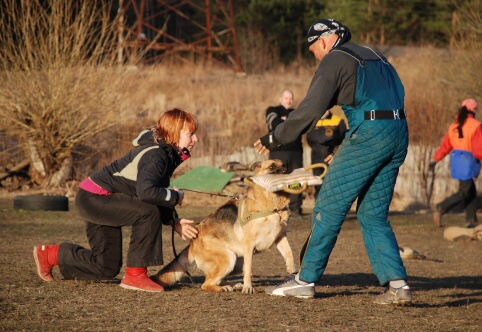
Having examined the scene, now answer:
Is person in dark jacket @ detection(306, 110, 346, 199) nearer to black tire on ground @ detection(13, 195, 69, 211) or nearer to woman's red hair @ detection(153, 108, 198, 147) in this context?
black tire on ground @ detection(13, 195, 69, 211)

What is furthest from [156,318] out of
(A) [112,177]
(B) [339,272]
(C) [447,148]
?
(C) [447,148]

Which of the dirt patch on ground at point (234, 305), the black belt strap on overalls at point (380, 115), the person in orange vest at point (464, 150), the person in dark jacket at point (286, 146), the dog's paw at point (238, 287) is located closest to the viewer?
the dirt patch on ground at point (234, 305)

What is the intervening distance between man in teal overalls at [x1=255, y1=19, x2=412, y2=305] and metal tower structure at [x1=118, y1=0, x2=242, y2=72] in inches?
860

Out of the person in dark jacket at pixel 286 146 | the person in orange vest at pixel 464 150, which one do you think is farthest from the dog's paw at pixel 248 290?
the person in orange vest at pixel 464 150

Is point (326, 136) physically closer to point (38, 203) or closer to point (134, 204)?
point (38, 203)

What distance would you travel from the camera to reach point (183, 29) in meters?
40.7

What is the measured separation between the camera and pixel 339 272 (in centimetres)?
846

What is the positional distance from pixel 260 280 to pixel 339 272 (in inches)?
61.7

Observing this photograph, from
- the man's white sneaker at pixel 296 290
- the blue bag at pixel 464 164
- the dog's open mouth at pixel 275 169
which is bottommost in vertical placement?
the man's white sneaker at pixel 296 290

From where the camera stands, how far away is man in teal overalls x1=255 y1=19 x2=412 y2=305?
554 centimetres

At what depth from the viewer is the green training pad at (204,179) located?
16188 millimetres

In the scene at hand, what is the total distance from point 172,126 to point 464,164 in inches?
321

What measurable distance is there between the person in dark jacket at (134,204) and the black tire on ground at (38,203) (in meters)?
6.94

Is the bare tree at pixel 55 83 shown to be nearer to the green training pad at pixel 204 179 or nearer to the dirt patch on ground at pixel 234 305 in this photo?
the green training pad at pixel 204 179
